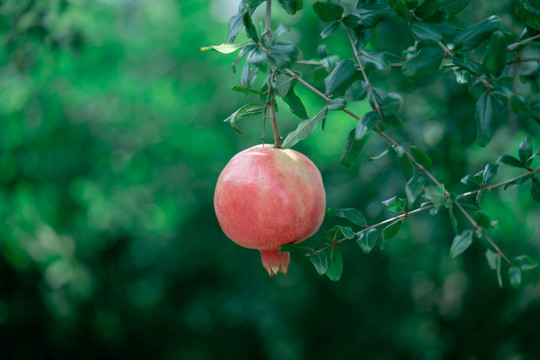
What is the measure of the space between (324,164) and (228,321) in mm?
1148

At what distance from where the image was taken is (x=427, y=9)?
64cm

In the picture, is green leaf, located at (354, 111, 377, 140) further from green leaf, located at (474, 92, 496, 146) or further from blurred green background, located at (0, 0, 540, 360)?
blurred green background, located at (0, 0, 540, 360)

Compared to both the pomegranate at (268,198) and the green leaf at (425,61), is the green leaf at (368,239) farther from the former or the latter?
the green leaf at (425,61)

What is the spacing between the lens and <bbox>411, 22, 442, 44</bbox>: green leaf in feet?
2.00

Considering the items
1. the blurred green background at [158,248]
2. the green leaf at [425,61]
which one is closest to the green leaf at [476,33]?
the green leaf at [425,61]

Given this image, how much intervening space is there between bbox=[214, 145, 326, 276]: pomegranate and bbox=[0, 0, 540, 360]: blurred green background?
2100mm

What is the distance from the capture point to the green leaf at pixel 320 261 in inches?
28.4

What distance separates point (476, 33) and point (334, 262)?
1.19 feet

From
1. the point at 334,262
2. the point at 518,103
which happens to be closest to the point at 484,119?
the point at 518,103

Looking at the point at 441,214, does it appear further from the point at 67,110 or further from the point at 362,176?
the point at 67,110

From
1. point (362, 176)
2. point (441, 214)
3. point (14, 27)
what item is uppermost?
point (14, 27)

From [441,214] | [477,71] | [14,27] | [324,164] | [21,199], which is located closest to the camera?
[477,71]

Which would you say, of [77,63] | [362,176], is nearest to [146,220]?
[77,63]

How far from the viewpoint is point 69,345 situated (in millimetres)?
3135
